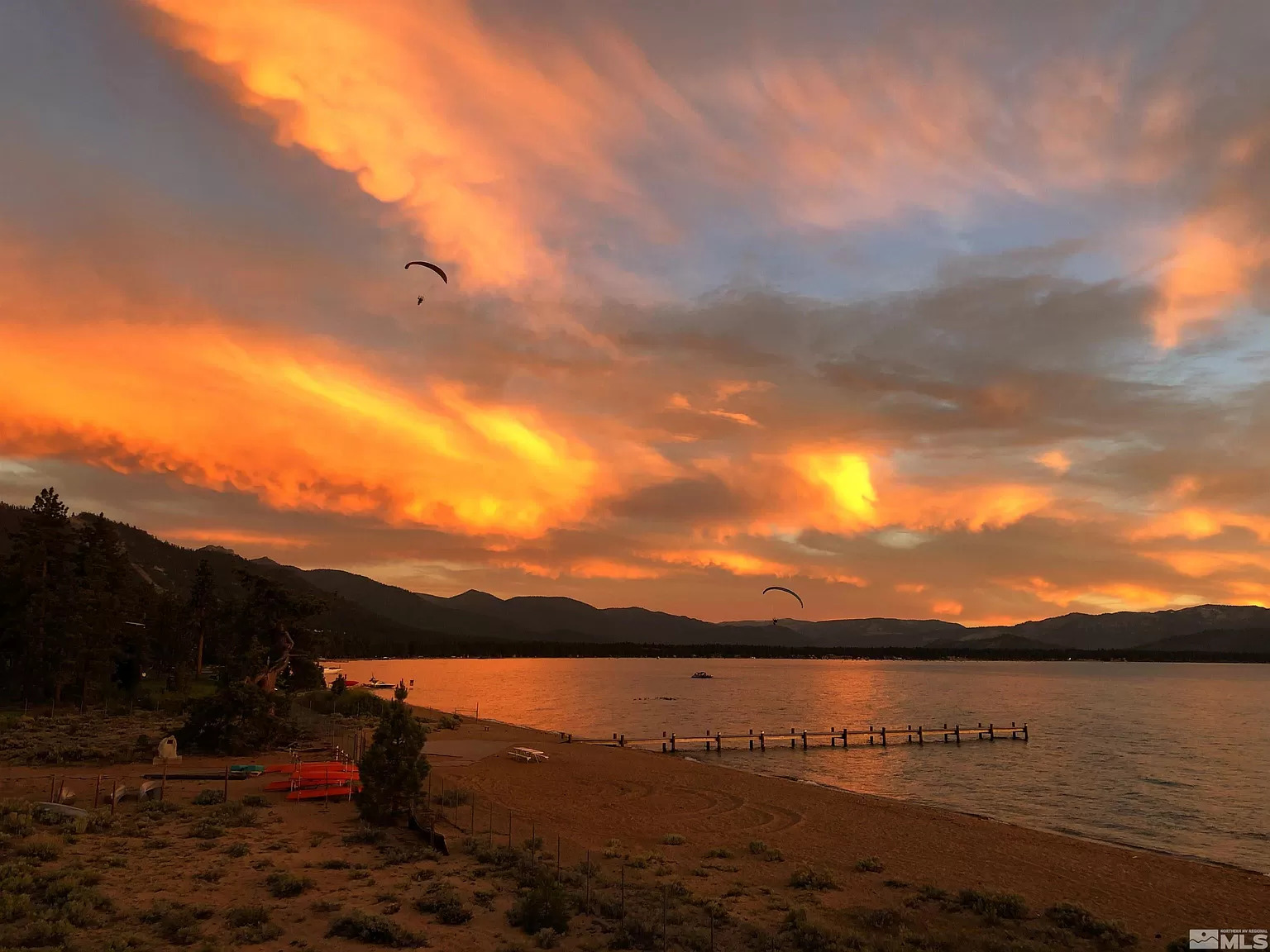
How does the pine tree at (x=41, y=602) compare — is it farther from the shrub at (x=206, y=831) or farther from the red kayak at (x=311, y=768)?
the shrub at (x=206, y=831)

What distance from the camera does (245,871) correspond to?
74.9 ft

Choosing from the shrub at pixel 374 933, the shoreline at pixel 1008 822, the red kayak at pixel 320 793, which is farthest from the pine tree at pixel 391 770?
the shoreline at pixel 1008 822

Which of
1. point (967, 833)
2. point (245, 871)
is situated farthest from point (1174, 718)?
point (245, 871)

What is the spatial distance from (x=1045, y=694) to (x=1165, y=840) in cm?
14804

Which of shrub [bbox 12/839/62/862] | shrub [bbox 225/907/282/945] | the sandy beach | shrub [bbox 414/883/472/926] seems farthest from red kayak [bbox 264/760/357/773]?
shrub [bbox 225/907/282/945]

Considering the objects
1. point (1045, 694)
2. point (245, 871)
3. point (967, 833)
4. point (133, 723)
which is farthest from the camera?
point (1045, 694)

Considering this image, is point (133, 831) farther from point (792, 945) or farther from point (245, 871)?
point (792, 945)

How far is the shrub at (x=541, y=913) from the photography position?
1941cm

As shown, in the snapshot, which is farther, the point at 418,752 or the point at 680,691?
the point at 680,691

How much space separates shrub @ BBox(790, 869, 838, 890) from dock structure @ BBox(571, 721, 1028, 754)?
4725 cm

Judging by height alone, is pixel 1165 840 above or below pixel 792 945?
below

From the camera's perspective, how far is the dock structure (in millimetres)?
76250

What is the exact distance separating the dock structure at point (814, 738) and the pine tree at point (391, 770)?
1734 inches

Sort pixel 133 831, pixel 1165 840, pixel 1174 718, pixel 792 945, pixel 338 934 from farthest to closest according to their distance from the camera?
pixel 1174 718 → pixel 1165 840 → pixel 133 831 → pixel 792 945 → pixel 338 934
